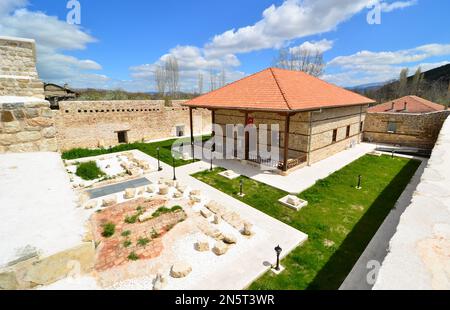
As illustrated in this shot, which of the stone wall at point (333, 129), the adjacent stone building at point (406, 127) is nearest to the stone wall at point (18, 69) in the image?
the stone wall at point (333, 129)

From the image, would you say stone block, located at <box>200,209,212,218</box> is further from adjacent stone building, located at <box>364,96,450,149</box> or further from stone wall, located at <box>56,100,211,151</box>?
adjacent stone building, located at <box>364,96,450,149</box>

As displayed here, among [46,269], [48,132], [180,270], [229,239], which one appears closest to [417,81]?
[229,239]

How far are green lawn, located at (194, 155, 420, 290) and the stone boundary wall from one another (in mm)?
2342

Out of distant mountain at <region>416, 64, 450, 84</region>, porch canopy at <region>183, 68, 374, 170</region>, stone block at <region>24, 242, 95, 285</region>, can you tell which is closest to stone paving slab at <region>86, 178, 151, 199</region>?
porch canopy at <region>183, 68, 374, 170</region>

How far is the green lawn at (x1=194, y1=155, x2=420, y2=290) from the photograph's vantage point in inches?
196

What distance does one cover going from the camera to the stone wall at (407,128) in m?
15.7

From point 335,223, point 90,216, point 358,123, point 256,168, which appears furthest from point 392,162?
point 90,216

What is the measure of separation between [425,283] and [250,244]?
410cm

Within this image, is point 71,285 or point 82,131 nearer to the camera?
point 71,285

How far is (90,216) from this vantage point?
23.9 feet

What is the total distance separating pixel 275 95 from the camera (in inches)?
445

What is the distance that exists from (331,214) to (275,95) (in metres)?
6.34

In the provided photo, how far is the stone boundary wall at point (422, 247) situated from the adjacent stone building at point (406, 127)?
15.5 m

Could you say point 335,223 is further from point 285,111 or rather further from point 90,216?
point 90,216
